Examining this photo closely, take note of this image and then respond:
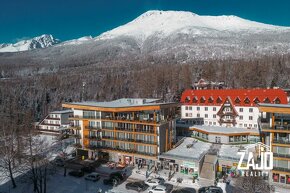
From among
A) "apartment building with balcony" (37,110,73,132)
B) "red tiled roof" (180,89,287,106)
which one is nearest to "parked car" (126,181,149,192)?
"red tiled roof" (180,89,287,106)

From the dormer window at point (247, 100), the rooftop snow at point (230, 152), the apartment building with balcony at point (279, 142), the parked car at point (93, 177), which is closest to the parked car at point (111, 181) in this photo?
the parked car at point (93, 177)

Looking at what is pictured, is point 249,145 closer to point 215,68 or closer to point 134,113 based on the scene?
point 134,113

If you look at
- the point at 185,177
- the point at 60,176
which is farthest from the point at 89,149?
the point at 185,177

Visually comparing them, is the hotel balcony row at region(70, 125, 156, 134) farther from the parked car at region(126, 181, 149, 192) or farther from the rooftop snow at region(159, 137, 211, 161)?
the parked car at region(126, 181, 149, 192)

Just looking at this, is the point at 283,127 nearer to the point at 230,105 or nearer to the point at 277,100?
the point at 230,105

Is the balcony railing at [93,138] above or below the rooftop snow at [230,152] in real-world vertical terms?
above

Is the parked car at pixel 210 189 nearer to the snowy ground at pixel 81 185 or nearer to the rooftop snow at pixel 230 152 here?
the snowy ground at pixel 81 185

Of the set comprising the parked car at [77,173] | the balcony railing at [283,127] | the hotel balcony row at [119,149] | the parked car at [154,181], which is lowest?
the parked car at [77,173]
